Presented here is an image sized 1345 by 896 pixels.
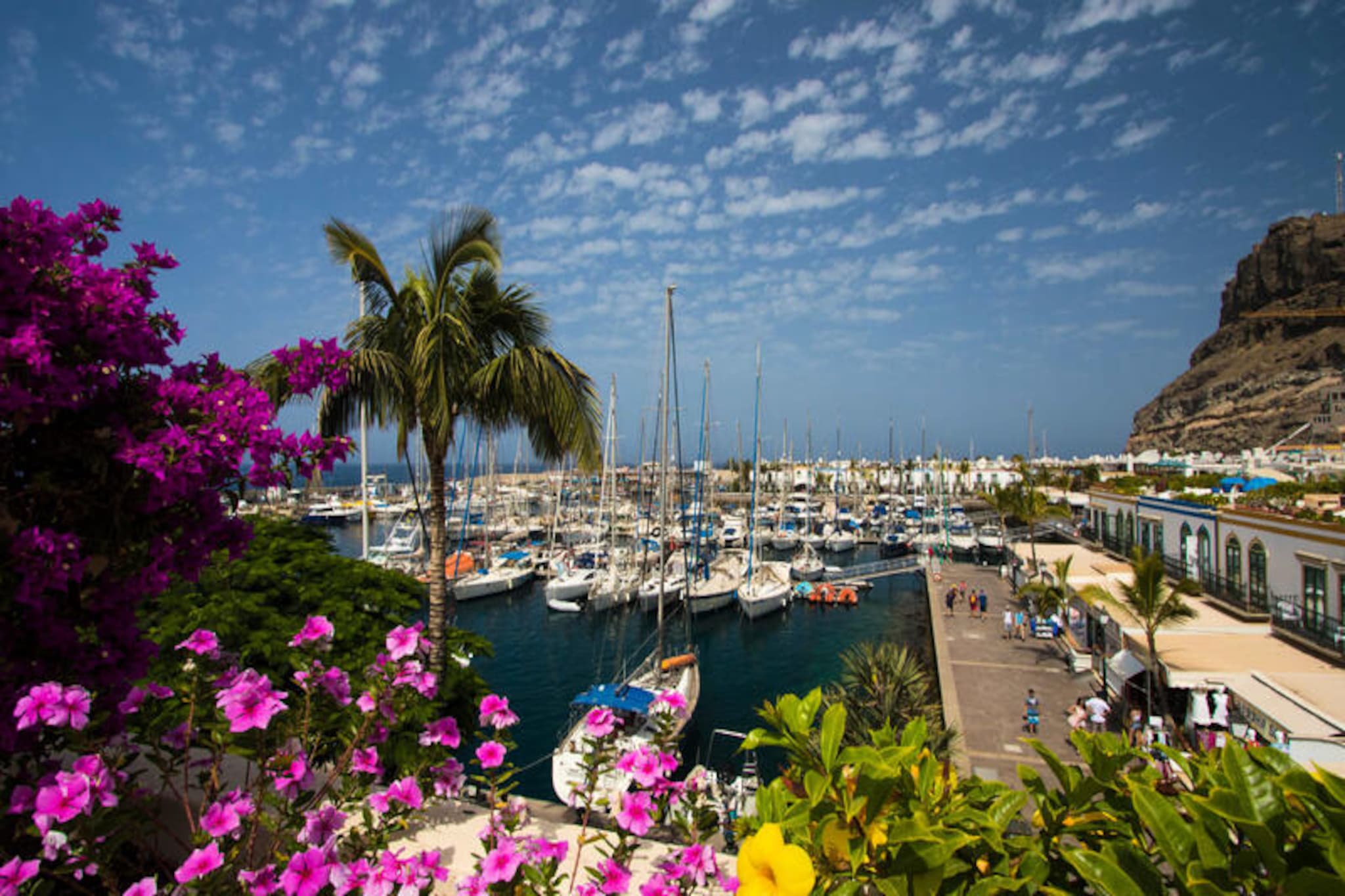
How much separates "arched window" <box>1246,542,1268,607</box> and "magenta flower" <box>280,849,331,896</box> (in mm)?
24431

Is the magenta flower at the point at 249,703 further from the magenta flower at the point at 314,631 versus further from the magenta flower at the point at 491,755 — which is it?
the magenta flower at the point at 491,755

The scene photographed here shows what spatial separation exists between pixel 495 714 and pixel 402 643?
2.08 feet

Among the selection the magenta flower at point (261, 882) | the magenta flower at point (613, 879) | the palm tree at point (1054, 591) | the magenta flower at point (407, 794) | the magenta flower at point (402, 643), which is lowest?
the palm tree at point (1054, 591)

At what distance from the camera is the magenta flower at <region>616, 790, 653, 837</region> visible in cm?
283

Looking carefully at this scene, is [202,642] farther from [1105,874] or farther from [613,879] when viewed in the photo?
[1105,874]

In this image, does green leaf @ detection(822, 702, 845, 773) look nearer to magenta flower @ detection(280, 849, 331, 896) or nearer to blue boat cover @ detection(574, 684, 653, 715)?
magenta flower @ detection(280, 849, 331, 896)

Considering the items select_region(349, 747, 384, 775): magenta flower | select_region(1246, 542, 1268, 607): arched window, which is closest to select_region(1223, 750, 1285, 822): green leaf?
select_region(349, 747, 384, 775): magenta flower

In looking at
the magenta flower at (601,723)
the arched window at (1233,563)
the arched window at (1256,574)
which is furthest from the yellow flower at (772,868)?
the arched window at (1233,563)

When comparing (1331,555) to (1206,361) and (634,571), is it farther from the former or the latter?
(1206,361)

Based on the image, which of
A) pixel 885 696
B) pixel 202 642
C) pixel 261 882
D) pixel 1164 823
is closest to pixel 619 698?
pixel 885 696

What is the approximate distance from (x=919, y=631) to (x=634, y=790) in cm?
3349

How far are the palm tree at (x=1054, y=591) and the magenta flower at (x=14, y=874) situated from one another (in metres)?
27.4

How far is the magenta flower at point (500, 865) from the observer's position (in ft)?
8.57

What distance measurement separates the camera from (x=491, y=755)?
3.22m
